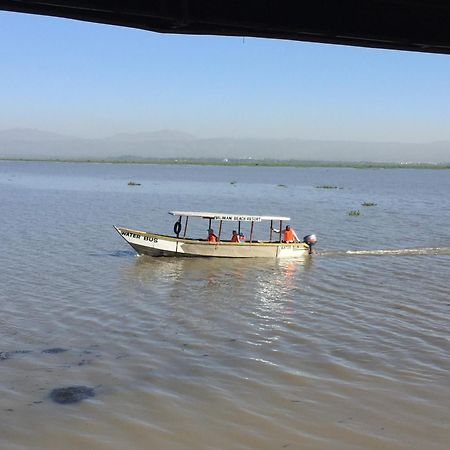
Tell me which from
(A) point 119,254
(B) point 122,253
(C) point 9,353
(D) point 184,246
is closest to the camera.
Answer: (C) point 9,353

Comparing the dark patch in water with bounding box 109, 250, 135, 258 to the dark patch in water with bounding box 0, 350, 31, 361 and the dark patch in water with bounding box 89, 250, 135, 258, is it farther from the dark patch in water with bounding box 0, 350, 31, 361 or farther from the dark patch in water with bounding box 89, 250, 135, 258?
the dark patch in water with bounding box 0, 350, 31, 361

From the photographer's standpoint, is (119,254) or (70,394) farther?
(119,254)

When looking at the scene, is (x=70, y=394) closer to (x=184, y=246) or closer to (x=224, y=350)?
(x=224, y=350)

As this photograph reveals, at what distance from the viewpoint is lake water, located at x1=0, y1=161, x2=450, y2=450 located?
35.2 ft

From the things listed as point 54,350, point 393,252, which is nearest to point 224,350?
point 54,350

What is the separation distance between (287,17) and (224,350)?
7.67m

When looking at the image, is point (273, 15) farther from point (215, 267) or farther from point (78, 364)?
point (215, 267)

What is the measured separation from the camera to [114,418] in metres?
11.1

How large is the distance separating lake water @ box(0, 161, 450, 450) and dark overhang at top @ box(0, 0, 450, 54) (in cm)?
638

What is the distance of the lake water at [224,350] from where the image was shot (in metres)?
10.7

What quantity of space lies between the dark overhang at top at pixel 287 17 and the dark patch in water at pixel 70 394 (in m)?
6.45

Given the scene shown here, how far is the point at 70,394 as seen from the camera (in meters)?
12.0

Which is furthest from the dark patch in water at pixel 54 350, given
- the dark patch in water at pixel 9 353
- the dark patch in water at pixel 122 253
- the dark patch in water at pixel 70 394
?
the dark patch in water at pixel 122 253

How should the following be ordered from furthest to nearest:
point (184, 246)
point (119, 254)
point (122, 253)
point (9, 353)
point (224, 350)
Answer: point (122, 253) < point (119, 254) < point (184, 246) < point (224, 350) < point (9, 353)
